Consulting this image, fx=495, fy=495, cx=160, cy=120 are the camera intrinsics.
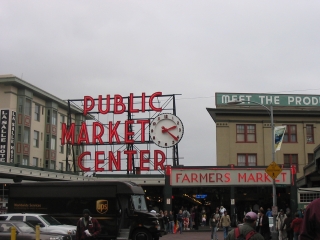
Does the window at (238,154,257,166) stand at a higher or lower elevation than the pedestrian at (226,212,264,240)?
higher

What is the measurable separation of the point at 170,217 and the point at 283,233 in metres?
14.8

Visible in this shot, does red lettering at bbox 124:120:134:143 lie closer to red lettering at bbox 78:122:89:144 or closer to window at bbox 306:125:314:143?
red lettering at bbox 78:122:89:144

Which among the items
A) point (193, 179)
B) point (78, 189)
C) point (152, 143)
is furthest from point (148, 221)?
point (152, 143)

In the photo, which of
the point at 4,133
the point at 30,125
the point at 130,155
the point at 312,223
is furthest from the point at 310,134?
the point at 312,223

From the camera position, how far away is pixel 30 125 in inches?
2196

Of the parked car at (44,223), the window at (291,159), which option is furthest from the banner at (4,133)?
the parked car at (44,223)

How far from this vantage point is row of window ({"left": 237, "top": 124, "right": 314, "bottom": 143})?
50.4m

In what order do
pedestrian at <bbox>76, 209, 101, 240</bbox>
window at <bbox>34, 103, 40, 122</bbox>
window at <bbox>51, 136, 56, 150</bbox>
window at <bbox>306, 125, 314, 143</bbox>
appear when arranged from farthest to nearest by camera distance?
window at <bbox>51, 136, 56, 150</bbox>, window at <bbox>34, 103, 40, 122</bbox>, window at <bbox>306, 125, 314, 143</bbox>, pedestrian at <bbox>76, 209, 101, 240</bbox>

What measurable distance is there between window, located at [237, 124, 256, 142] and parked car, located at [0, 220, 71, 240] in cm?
3435

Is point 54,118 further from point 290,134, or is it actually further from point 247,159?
point 290,134

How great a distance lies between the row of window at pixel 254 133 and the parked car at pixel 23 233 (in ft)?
113

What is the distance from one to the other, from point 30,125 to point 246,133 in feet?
78.8

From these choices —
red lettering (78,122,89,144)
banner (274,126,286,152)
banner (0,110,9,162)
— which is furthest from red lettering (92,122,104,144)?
banner (274,126,286,152)

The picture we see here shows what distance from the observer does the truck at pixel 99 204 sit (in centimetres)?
2386
